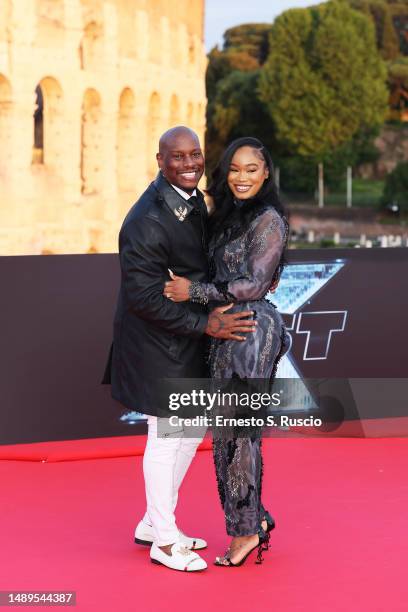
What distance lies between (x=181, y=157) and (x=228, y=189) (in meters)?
0.25

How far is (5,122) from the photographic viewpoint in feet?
85.3

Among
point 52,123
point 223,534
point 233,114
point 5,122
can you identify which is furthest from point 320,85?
point 223,534

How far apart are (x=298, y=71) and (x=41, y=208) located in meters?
38.4

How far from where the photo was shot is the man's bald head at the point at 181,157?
537 cm

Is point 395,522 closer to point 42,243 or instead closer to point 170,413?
point 170,413

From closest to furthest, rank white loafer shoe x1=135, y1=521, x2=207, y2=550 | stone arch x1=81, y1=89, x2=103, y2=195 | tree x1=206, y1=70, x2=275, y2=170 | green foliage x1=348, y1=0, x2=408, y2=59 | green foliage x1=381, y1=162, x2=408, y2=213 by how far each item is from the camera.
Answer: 1. white loafer shoe x1=135, y1=521, x2=207, y2=550
2. stone arch x1=81, y1=89, x2=103, y2=195
3. green foliage x1=381, y1=162, x2=408, y2=213
4. tree x1=206, y1=70, x2=275, y2=170
5. green foliage x1=348, y1=0, x2=408, y2=59

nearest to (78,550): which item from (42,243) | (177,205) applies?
(177,205)

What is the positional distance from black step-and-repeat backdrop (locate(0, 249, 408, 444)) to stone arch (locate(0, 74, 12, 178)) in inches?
713

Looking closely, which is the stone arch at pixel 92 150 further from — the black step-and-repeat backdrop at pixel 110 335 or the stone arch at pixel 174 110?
the black step-and-repeat backdrop at pixel 110 335

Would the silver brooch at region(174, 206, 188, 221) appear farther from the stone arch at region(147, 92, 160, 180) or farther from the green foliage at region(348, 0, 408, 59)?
the green foliage at region(348, 0, 408, 59)

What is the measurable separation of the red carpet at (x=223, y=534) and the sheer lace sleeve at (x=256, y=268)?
1099 millimetres

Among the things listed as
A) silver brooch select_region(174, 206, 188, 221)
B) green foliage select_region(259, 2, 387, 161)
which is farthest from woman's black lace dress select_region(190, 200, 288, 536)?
green foliage select_region(259, 2, 387, 161)

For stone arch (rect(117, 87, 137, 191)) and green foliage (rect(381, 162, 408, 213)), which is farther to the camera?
green foliage (rect(381, 162, 408, 213))

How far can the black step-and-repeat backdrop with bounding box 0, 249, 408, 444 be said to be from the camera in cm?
784
